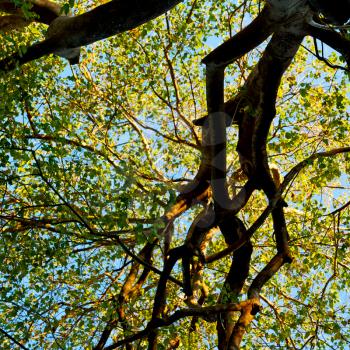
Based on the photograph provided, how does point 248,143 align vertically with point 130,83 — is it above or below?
below

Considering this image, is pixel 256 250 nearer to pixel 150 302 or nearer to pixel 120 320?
pixel 150 302

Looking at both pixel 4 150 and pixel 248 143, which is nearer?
pixel 4 150

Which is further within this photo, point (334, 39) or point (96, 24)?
point (334, 39)

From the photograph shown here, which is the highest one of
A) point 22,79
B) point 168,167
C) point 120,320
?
point 168,167

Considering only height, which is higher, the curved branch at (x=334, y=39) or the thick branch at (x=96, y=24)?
the curved branch at (x=334, y=39)

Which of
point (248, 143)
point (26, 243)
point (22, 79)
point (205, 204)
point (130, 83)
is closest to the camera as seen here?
point (22, 79)

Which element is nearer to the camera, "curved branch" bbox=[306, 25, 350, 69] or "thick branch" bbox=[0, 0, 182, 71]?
"thick branch" bbox=[0, 0, 182, 71]

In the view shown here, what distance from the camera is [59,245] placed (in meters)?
8.70

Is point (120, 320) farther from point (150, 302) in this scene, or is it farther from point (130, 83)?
point (130, 83)

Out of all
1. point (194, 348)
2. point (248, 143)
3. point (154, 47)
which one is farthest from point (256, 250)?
point (154, 47)

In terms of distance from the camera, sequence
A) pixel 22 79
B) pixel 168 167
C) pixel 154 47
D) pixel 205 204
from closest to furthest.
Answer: pixel 22 79, pixel 205 204, pixel 154 47, pixel 168 167

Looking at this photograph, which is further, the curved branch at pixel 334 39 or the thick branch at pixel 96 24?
the curved branch at pixel 334 39

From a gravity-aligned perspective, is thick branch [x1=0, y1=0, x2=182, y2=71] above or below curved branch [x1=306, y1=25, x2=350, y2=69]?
below

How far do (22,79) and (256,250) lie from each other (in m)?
9.81
